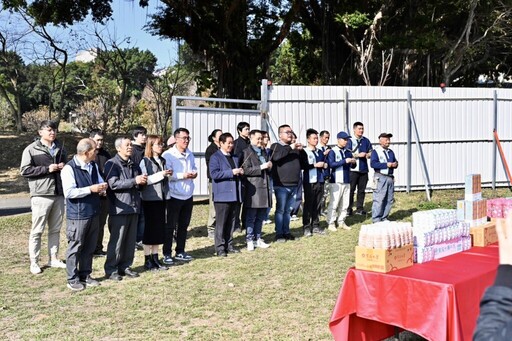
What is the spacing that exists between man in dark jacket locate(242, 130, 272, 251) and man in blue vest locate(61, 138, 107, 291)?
246cm

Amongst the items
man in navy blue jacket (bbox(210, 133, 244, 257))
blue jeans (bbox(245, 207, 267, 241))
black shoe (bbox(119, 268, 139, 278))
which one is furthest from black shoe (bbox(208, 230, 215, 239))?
black shoe (bbox(119, 268, 139, 278))

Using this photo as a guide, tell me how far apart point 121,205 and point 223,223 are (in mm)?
1746

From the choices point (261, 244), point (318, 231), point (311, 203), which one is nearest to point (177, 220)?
point (261, 244)

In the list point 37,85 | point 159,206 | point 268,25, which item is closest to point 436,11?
point 268,25

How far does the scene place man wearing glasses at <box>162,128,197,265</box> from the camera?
288 inches

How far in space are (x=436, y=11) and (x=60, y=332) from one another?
18536mm

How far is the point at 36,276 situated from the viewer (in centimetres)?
685

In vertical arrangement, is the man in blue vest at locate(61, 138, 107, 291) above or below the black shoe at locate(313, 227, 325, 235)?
above

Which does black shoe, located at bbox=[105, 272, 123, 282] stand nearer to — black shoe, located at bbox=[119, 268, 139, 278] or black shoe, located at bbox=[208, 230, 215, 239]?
black shoe, located at bbox=[119, 268, 139, 278]

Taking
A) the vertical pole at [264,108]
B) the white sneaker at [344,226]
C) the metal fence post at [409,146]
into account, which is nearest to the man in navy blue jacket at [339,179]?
the white sneaker at [344,226]

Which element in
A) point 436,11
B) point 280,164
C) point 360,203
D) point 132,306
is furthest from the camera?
point 436,11

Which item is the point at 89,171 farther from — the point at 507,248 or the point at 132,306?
the point at 507,248

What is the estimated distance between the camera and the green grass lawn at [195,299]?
16.1 feet

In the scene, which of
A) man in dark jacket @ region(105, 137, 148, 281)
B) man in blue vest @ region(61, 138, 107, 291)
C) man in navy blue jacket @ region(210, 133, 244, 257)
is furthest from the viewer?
man in navy blue jacket @ region(210, 133, 244, 257)
